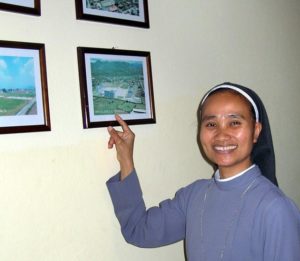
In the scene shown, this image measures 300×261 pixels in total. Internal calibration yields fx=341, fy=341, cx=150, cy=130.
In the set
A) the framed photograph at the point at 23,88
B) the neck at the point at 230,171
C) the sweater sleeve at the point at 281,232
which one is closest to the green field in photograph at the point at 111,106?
the framed photograph at the point at 23,88

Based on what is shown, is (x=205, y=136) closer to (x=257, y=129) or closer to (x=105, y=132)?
(x=257, y=129)

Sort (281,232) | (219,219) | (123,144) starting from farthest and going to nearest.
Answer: (123,144)
(219,219)
(281,232)

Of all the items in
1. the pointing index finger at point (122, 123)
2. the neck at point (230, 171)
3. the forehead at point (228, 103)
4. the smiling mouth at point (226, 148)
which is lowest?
the neck at point (230, 171)

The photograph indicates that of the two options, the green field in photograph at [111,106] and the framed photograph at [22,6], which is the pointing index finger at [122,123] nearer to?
the green field in photograph at [111,106]

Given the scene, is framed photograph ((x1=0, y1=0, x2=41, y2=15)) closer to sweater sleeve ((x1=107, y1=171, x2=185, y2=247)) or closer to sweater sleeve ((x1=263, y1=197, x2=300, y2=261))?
sweater sleeve ((x1=107, y1=171, x2=185, y2=247))

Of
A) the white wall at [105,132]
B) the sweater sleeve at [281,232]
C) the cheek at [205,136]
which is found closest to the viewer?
the sweater sleeve at [281,232]

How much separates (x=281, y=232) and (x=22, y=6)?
108 cm

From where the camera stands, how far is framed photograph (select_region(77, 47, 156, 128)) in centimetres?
124

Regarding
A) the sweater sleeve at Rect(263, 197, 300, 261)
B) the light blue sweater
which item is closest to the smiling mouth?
the light blue sweater

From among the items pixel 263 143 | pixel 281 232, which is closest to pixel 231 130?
pixel 263 143

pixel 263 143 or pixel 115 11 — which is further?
pixel 115 11

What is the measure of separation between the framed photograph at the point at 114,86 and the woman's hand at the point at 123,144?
4 centimetres

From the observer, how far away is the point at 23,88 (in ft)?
3.63

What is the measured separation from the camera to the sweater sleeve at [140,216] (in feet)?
4.14
